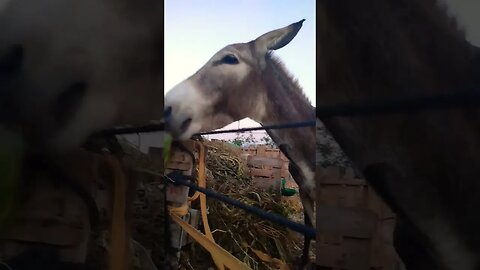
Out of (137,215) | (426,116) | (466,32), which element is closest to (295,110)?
(426,116)

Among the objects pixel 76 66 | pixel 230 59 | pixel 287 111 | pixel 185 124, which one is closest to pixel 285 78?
pixel 287 111

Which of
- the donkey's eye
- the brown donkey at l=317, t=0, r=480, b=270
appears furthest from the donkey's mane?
the brown donkey at l=317, t=0, r=480, b=270

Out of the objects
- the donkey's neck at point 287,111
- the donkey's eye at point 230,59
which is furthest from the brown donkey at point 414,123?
the donkey's eye at point 230,59

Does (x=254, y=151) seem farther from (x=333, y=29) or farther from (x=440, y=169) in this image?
(x=440, y=169)

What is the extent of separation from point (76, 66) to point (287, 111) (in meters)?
0.94

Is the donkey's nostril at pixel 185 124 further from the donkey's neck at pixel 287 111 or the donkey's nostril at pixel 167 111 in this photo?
the donkey's neck at pixel 287 111

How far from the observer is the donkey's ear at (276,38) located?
5.50 ft

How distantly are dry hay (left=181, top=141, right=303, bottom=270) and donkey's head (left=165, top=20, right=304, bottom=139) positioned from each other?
14cm

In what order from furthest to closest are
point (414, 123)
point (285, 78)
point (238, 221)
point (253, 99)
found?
point (238, 221)
point (253, 99)
point (285, 78)
point (414, 123)

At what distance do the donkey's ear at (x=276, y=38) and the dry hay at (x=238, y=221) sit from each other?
1.49 ft

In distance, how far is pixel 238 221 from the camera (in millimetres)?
2025

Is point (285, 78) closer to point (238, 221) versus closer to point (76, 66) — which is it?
point (238, 221)

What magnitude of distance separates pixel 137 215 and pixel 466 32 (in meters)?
1.45

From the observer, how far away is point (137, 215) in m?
2.05
